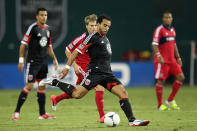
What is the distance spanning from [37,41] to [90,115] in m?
2.03

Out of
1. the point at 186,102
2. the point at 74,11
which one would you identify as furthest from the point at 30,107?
the point at 74,11

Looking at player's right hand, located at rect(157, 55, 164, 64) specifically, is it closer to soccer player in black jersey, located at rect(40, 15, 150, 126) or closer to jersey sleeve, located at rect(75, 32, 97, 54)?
soccer player in black jersey, located at rect(40, 15, 150, 126)

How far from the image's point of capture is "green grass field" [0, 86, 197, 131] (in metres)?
8.46

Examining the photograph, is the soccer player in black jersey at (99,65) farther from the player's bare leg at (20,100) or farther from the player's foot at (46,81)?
the player's bare leg at (20,100)

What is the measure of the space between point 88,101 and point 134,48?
7105mm

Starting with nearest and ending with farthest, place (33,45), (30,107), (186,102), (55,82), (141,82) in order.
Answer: (55,82) < (33,45) < (30,107) < (186,102) < (141,82)

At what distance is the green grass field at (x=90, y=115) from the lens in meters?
8.46

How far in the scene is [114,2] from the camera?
20172 millimetres

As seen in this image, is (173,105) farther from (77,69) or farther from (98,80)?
(98,80)

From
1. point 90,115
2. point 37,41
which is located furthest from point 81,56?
point 90,115

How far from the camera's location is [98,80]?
28.2ft

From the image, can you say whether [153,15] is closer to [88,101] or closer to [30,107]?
[88,101]

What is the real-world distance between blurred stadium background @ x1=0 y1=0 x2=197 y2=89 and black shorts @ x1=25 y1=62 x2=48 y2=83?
293 inches

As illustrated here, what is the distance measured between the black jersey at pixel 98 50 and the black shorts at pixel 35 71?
151 cm
